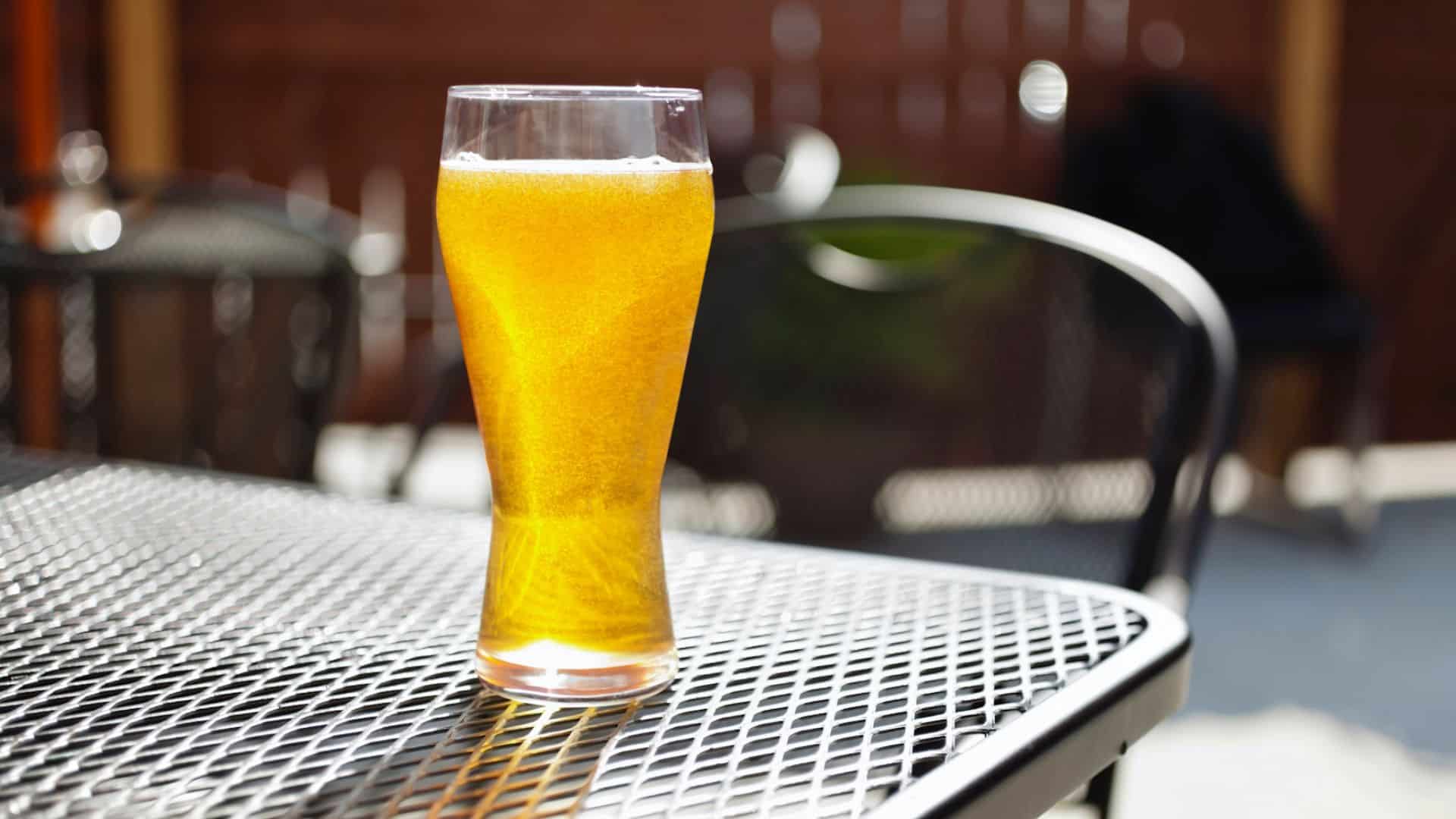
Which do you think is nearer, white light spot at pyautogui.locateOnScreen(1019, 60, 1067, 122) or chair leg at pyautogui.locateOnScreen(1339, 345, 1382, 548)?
chair leg at pyautogui.locateOnScreen(1339, 345, 1382, 548)

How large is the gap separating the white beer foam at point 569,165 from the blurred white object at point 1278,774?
1542 mm

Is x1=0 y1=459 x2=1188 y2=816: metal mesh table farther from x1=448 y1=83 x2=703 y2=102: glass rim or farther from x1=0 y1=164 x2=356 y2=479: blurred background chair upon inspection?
x1=0 y1=164 x2=356 y2=479: blurred background chair

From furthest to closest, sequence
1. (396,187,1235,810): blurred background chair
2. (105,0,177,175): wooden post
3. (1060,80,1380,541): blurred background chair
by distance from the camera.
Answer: (105,0,177,175): wooden post, (1060,80,1380,541): blurred background chair, (396,187,1235,810): blurred background chair

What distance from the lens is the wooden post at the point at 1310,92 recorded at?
4.29 m

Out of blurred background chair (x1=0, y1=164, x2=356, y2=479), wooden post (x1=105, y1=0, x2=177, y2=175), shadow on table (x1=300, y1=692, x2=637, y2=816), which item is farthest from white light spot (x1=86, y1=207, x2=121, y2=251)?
wooden post (x1=105, y1=0, x2=177, y2=175)

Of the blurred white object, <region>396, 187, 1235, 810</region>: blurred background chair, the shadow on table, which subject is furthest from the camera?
the blurred white object

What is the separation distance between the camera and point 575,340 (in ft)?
1.57

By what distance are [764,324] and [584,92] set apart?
2.02 m

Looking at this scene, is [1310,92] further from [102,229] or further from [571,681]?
[571,681]

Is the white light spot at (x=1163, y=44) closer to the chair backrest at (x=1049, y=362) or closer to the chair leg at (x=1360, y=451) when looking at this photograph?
the chair leg at (x=1360, y=451)

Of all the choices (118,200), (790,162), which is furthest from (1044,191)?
(118,200)

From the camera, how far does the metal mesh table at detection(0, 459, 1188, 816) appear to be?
40 centimetres

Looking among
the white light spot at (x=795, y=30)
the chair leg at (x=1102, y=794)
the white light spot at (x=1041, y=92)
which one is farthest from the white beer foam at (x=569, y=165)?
the white light spot at (x=1041, y=92)

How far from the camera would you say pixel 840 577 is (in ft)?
2.09
